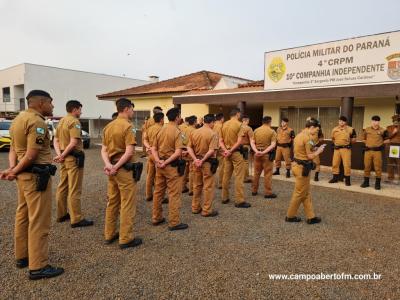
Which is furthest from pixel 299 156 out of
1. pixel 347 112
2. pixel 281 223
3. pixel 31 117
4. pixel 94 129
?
pixel 94 129

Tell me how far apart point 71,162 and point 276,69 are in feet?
26.3

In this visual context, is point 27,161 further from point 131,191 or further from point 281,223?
point 281,223

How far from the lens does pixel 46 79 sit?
28.0m

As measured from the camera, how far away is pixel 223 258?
351cm

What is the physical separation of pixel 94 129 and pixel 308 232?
26273mm

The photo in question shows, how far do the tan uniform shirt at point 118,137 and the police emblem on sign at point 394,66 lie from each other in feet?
24.7

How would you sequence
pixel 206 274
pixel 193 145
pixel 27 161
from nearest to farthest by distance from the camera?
pixel 27 161 → pixel 206 274 → pixel 193 145

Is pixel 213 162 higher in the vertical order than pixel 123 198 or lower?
higher

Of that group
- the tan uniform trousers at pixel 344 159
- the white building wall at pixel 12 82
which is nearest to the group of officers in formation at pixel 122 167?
the tan uniform trousers at pixel 344 159

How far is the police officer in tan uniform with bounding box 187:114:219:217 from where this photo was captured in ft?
16.7

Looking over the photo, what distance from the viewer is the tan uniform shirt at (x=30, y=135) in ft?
9.66

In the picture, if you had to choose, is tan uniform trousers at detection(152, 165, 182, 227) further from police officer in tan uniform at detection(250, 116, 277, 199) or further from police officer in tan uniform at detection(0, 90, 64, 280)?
police officer in tan uniform at detection(250, 116, 277, 199)

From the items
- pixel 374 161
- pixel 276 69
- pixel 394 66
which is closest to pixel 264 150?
pixel 374 161

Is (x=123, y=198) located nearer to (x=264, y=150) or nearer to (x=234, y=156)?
(x=234, y=156)
